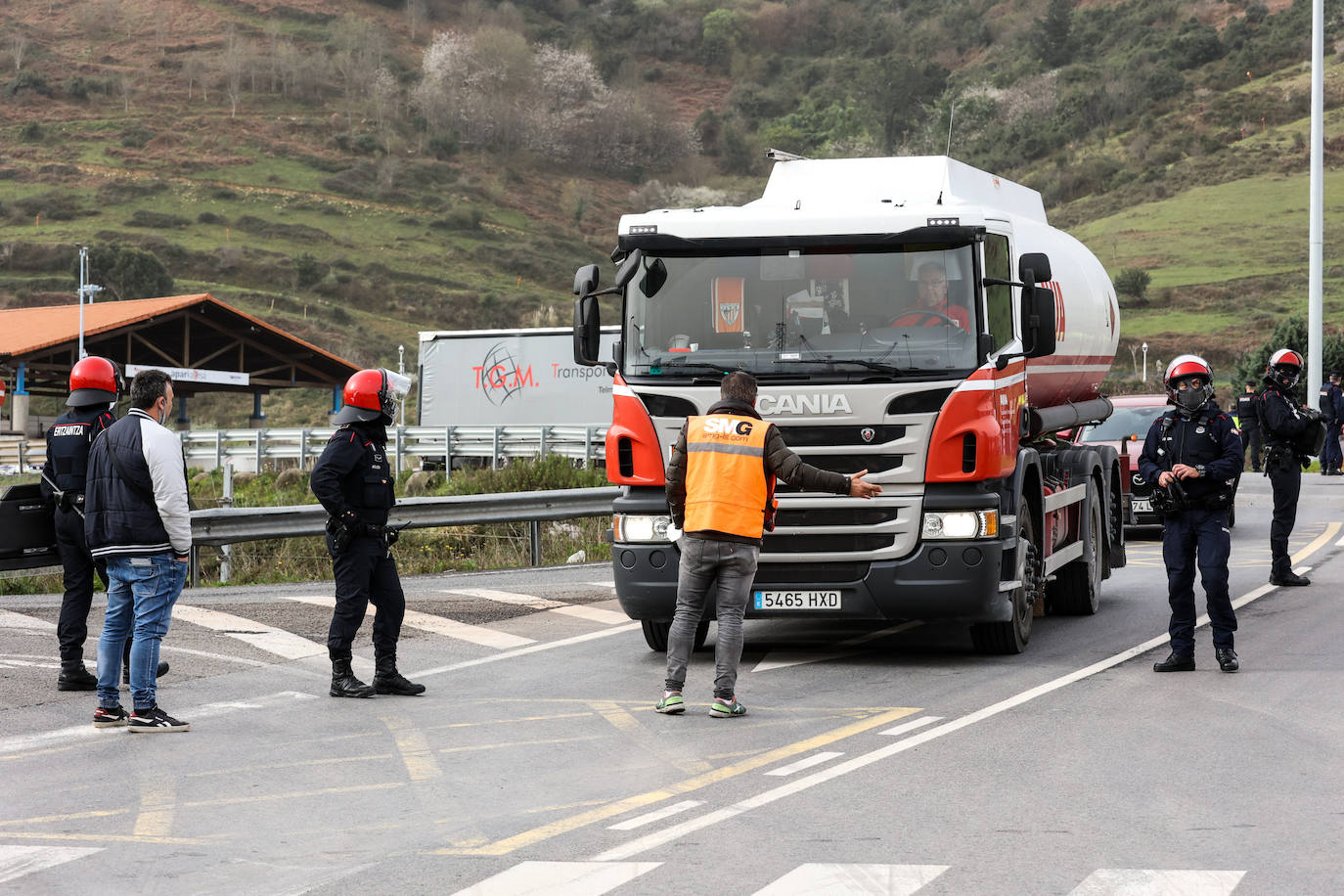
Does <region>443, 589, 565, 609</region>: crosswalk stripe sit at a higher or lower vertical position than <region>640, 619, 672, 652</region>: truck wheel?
lower

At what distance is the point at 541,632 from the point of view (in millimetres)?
12898

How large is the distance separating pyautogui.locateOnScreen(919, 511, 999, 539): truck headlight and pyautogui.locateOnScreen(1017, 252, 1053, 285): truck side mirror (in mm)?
1628

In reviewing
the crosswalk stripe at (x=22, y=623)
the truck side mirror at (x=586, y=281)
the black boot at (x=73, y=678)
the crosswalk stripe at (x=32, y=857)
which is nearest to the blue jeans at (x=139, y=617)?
the black boot at (x=73, y=678)

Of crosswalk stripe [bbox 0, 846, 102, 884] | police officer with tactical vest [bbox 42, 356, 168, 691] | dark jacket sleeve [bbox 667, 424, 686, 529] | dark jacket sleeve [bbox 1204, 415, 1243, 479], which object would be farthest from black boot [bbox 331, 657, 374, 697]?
dark jacket sleeve [bbox 1204, 415, 1243, 479]

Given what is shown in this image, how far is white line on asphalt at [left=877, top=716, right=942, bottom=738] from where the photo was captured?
8.49m

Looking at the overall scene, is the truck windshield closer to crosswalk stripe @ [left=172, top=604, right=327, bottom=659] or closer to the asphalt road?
the asphalt road

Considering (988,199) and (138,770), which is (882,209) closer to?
(988,199)

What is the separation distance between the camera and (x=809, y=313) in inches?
420

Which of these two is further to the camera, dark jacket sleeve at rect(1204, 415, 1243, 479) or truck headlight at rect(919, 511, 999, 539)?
dark jacket sleeve at rect(1204, 415, 1243, 479)

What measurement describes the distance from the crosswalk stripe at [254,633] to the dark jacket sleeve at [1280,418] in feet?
28.8

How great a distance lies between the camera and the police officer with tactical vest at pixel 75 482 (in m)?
9.88

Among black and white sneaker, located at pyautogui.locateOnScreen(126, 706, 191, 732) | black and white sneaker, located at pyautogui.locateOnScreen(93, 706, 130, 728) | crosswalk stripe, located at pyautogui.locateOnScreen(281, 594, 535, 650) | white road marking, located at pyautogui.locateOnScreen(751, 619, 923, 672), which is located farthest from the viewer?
crosswalk stripe, located at pyautogui.locateOnScreen(281, 594, 535, 650)

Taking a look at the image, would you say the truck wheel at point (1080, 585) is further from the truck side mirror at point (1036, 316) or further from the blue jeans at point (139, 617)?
the blue jeans at point (139, 617)

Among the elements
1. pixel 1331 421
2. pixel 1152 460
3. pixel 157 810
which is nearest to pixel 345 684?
pixel 157 810
